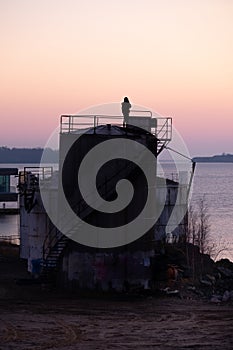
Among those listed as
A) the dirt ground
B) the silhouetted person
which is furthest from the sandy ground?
the silhouetted person

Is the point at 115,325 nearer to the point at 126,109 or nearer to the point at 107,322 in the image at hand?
the point at 107,322

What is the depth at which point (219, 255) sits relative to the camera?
2229 inches

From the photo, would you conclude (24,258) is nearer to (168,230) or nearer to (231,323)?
(168,230)

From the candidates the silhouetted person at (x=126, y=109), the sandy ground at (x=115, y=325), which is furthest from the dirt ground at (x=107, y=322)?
the silhouetted person at (x=126, y=109)

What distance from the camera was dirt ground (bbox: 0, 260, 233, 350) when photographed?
23.0 metres

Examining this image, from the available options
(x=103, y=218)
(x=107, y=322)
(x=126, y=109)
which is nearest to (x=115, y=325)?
(x=107, y=322)

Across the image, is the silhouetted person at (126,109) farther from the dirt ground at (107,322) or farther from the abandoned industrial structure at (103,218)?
the dirt ground at (107,322)

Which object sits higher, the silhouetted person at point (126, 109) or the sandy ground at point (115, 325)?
the silhouetted person at point (126, 109)

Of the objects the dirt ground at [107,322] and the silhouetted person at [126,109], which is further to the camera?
the silhouetted person at [126,109]

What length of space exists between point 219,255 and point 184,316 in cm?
2943

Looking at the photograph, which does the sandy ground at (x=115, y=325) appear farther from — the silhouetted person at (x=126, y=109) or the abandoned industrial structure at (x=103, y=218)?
the silhouetted person at (x=126, y=109)

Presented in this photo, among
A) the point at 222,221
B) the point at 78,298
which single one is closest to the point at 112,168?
the point at 78,298

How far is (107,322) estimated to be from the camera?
26359mm

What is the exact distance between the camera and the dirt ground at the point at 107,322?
904 inches
